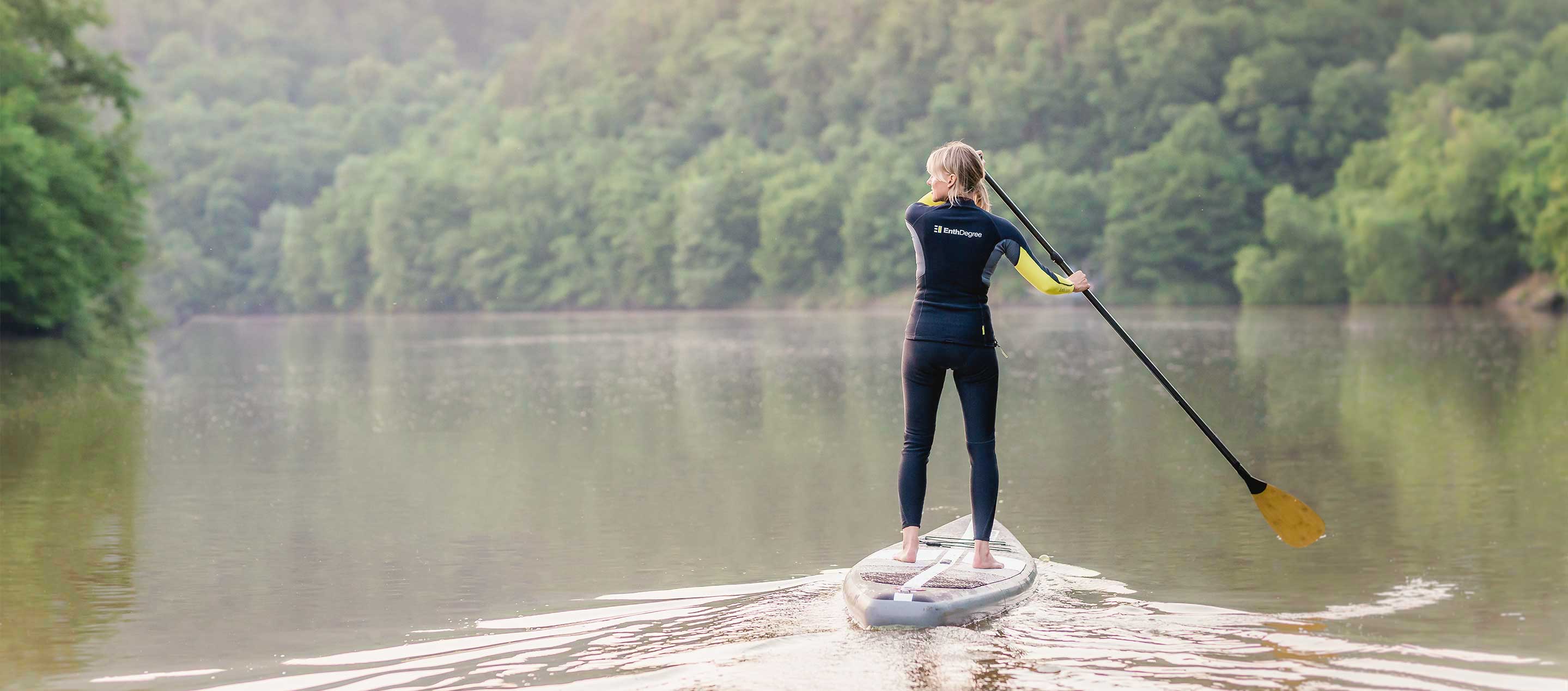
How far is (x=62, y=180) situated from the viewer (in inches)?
1350

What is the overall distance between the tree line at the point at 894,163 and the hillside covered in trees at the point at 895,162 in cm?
21

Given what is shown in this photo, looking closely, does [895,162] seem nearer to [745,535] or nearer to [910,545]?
[745,535]

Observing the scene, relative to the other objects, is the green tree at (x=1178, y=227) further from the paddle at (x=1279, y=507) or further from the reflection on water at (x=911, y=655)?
the reflection on water at (x=911, y=655)

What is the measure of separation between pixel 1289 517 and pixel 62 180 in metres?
30.2

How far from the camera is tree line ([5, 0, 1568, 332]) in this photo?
3194 inches

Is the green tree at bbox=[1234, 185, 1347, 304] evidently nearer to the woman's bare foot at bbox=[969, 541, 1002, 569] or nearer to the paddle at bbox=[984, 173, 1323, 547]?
the paddle at bbox=[984, 173, 1323, 547]

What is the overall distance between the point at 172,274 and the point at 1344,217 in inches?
3032

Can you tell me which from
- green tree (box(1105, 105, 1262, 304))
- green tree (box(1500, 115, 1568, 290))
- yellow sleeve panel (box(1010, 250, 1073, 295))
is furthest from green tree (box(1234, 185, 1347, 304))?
yellow sleeve panel (box(1010, 250, 1073, 295))

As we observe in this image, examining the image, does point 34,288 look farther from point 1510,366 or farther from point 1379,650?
point 1379,650

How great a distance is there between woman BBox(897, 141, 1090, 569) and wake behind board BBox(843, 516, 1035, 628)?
0.18 meters

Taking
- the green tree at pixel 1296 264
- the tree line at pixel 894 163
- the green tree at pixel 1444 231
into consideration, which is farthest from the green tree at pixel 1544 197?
the green tree at pixel 1296 264

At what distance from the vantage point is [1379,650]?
7641mm

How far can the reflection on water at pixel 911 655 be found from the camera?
712 centimetres

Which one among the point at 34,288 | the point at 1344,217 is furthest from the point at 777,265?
the point at 34,288
